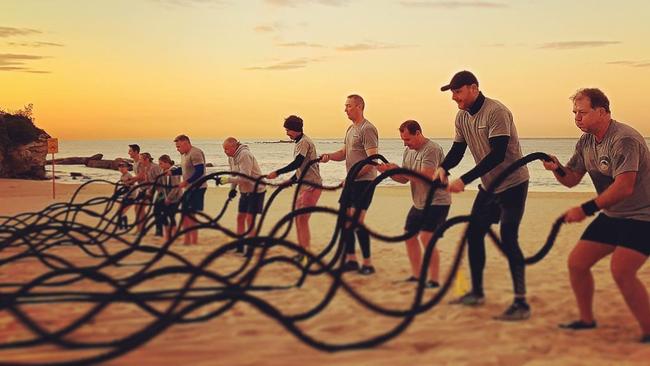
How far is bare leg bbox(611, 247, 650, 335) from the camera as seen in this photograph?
4.61 m

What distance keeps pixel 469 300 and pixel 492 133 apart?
56.3 inches

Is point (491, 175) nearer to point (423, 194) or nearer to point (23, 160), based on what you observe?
point (423, 194)

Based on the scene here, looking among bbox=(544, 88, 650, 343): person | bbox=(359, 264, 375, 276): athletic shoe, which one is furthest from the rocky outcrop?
bbox=(544, 88, 650, 343): person

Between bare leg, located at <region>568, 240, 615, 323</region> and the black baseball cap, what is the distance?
4.94 feet

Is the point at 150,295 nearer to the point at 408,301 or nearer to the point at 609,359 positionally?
the point at 408,301

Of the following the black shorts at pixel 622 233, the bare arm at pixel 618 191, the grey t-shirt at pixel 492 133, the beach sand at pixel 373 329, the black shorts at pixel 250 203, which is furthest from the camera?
the black shorts at pixel 250 203

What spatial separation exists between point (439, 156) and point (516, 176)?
47.6 inches

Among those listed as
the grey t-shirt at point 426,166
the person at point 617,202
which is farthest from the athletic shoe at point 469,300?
→ the person at point 617,202

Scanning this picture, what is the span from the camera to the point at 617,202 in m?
4.54

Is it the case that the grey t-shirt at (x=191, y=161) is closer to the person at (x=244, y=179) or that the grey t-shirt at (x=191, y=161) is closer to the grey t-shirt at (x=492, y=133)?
the person at (x=244, y=179)

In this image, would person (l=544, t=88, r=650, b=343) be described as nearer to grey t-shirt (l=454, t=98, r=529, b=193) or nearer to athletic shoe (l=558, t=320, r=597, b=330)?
athletic shoe (l=558, t=320, r=597, b=330)

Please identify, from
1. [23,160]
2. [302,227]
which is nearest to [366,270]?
[302,227]

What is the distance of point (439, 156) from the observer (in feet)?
21.9

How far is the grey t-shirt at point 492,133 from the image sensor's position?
5449 millimetres
